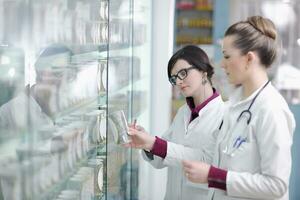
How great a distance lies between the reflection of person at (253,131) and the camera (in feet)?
6.01

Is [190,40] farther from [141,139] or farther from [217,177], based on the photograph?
[217,177]

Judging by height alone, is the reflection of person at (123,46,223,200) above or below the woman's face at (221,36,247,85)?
below

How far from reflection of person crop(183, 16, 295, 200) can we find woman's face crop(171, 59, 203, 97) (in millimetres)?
443

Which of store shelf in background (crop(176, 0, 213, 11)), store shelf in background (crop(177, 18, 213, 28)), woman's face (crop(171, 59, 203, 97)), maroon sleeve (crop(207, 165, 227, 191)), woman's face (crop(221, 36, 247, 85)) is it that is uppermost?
store shelf in background (crop(176, 0, 213, 11))

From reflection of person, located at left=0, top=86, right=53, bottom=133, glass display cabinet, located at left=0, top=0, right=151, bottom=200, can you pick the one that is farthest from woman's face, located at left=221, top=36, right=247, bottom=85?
reflection of person, located at left=0, top=86, right=53, bottom=133

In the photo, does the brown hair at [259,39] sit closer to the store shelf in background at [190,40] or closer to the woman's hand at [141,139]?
the woman's hand at [141,139]

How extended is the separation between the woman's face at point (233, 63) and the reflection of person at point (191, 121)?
481 millimetres

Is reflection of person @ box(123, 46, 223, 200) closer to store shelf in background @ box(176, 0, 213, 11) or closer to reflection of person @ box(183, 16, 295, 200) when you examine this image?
reflection of person @ box(183, 16, 295, 200)

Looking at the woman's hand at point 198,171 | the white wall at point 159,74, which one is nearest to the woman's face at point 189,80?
the woman's hand at point 198,171

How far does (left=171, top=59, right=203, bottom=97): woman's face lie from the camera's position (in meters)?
2.46

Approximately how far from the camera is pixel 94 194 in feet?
7.46

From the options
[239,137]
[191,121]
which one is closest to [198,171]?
[239,137]

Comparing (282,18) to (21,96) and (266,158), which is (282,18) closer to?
(266,158)

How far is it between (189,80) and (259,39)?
0.58 metres
